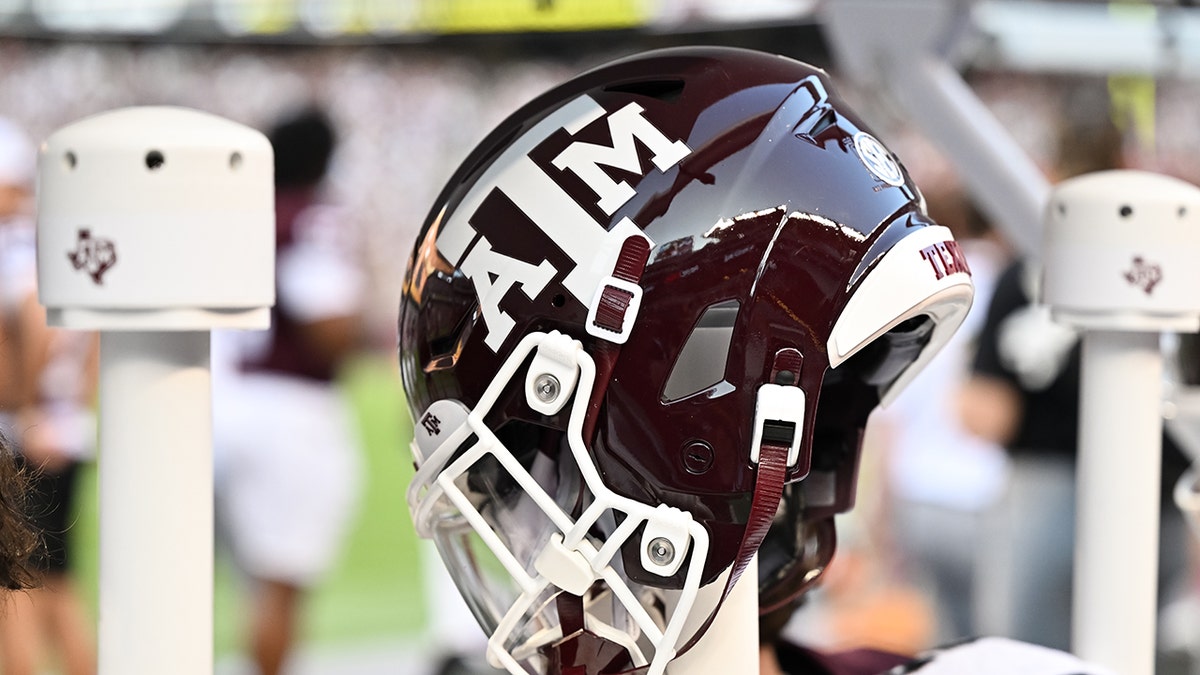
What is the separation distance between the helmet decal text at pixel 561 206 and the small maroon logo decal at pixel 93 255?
0.28 m

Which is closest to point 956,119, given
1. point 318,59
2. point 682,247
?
point 682,247

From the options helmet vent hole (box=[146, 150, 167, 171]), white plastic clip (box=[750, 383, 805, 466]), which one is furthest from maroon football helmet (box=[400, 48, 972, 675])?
helmet vent hole (box=[146, 150, 167, 171])

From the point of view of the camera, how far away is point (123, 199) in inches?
30.2

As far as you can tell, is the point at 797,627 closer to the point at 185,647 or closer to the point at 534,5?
the point at 534,5

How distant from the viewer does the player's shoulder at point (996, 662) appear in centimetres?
117

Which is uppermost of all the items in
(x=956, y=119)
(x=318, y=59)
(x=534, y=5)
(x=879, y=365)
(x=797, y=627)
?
(x=318, y=59)

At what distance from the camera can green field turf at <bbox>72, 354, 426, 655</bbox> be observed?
375 cm

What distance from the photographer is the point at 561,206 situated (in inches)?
37.4

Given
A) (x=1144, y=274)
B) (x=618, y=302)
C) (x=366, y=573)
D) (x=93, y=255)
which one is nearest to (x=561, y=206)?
(x=618, y=302)

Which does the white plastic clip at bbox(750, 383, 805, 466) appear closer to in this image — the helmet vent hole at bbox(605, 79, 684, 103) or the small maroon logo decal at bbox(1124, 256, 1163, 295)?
the helmet vent hole at bbox(605, 79, 684, 103)

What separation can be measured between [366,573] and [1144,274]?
406cm

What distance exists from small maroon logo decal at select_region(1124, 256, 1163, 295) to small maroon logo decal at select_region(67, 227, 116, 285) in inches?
34.1

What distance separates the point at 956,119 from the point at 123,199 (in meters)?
1.21

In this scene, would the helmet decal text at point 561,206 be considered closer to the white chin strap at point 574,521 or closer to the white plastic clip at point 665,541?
the white chin strap at point 574,521
